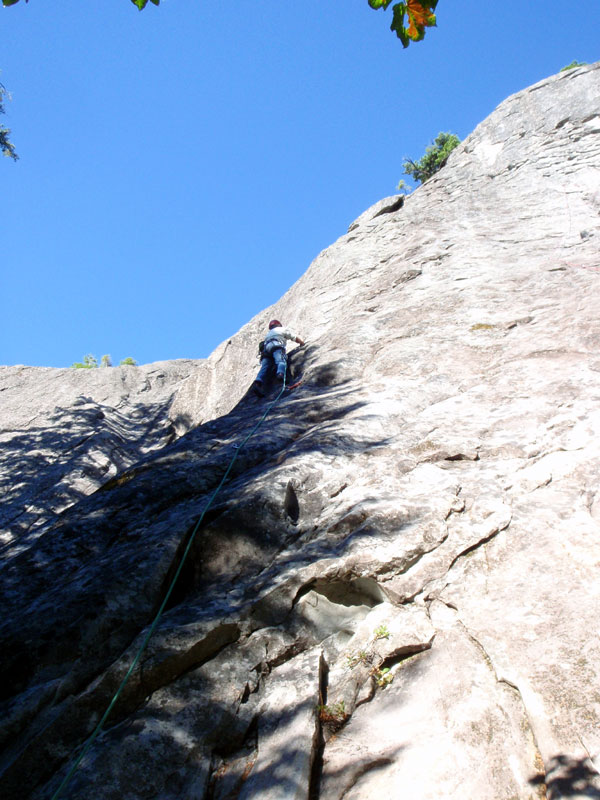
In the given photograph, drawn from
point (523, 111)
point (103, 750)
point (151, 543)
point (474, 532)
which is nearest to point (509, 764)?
point (474, 532)

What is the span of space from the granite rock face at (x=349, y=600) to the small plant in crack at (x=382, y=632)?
0.03 feet

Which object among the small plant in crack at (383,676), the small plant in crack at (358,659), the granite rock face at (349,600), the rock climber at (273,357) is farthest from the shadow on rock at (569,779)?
the rock climber at (273,357)

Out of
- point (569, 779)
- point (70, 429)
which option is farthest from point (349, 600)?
point (70, 429)

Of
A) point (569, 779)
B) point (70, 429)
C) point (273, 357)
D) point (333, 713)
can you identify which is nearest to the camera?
point (569, 779)

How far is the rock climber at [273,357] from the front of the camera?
8.25 meters

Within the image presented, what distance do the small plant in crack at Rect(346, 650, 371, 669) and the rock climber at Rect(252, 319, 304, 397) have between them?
18.2ft

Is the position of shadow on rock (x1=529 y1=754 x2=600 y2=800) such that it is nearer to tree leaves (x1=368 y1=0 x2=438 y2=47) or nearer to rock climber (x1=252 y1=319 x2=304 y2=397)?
tree leaves (x1=368 y1=0 x2=438 y2=47)

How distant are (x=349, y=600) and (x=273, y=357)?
5.66m

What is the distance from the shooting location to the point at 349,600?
3.18 metres

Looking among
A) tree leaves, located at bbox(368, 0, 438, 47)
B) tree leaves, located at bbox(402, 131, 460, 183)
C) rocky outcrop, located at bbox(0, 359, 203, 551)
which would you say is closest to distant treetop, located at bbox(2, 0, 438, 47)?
tree leaves, located at bbox(368, 0, 438, 47)

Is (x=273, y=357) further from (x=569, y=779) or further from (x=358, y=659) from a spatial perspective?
(x=569, y=779)

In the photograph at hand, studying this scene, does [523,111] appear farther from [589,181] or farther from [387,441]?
[387,441]

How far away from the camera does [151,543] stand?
3.79 meters

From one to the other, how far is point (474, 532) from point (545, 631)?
76 centimetres
